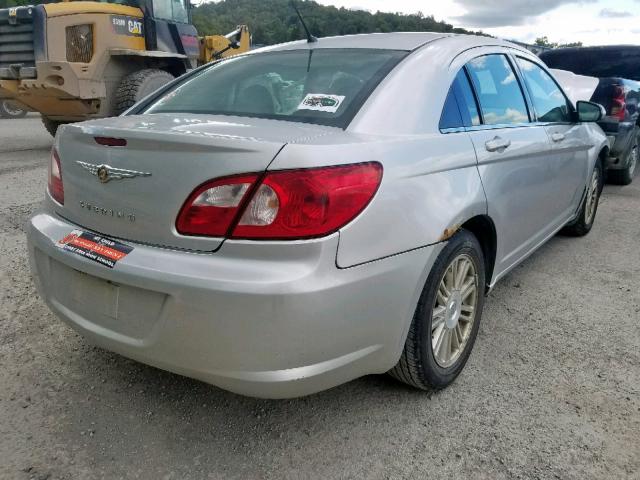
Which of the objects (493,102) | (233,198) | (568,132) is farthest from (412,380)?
(568,132)

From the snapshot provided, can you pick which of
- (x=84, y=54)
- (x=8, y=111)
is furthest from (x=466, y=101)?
(x=8, y=111)

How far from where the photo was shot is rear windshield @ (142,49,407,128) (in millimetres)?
2158

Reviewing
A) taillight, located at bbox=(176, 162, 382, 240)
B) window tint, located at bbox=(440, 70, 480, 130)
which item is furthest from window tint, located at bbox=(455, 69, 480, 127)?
taillight, located at bbox=(176, 162, 382, 240)

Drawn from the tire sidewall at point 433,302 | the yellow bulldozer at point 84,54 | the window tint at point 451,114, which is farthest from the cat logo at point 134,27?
the tire sidewall at point 433,302

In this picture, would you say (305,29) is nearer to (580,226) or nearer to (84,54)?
(580,226)

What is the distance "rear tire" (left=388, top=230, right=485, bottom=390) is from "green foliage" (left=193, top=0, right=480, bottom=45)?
61.5 inches

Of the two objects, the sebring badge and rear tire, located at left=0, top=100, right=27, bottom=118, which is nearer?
the sebring badge

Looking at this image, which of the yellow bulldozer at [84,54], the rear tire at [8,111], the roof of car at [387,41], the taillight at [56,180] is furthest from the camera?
the rear tire at [8,111]

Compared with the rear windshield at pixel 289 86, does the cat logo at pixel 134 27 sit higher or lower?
higher

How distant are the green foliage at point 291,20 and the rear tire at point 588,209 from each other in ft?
5.36

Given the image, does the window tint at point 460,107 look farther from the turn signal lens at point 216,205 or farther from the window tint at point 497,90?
the turn signal lens at point 216,205

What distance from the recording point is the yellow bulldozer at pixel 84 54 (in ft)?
25.2

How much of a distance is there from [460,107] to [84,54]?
6950mm

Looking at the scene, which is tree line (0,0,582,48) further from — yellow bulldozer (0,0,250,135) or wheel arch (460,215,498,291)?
wheel arch (460,215,498,291)
